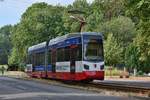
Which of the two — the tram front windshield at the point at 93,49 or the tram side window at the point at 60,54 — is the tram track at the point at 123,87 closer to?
the tram front windshield at the point at 93,49

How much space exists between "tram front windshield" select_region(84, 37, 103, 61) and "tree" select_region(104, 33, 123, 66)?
2107 inches

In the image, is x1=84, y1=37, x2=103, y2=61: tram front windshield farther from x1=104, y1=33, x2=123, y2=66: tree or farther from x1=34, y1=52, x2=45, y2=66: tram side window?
x1=104, y1=33, x2=123, y2=66: tree

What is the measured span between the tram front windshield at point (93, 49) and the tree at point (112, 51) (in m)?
Result: 53.5

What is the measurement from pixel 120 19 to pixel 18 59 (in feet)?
102

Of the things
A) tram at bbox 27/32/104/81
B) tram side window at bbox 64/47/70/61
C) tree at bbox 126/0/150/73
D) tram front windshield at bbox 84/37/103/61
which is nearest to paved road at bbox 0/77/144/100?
tree at bbox 126/0/150/73

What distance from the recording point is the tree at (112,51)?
9425cm

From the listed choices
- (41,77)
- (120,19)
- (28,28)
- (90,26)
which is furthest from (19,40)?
(41,77)

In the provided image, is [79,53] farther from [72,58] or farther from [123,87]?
[123,87]

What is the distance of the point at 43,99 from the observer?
24172 mm

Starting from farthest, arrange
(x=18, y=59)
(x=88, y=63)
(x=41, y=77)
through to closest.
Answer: (x=18, y=59) → (x=41, y=77) → (x=88, y=63)

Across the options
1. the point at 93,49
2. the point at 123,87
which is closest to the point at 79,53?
the point at 93,49

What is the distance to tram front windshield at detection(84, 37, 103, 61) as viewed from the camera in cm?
4012

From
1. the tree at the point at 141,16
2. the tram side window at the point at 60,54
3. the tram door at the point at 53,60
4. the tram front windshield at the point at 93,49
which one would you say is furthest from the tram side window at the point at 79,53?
the tram door at the point at 53,60

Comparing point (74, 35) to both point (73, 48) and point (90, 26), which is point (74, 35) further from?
point (90, 26)
